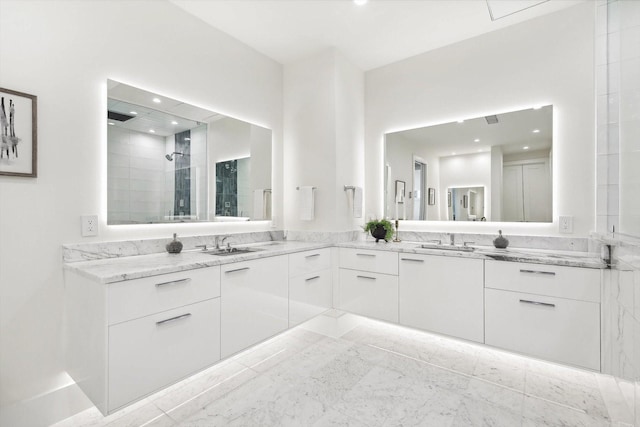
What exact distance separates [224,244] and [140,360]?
1.26 meters

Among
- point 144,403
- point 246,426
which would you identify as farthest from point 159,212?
point 246,426

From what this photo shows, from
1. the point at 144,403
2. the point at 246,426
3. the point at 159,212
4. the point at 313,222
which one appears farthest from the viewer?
the point at 313,222

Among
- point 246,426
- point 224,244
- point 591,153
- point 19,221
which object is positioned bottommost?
point 246,426

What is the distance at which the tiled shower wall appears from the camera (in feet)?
4.42

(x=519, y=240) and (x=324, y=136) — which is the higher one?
(x=324, y=136)

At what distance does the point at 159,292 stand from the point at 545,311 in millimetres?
2441

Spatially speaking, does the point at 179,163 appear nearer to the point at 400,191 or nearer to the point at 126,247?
the point at 126,247

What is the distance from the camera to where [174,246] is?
7.39 feet

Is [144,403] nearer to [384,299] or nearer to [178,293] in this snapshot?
[178,293]

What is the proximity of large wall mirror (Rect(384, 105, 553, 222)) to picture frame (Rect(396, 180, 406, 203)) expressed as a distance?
0.03m

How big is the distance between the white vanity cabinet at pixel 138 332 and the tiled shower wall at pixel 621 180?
6.92 ft

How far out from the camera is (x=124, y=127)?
2.12m

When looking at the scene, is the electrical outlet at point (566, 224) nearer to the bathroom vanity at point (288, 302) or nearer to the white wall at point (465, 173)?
the bathroom vanity at point (288, 302)

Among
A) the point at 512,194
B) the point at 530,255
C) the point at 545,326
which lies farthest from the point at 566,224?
the point at 545,326
